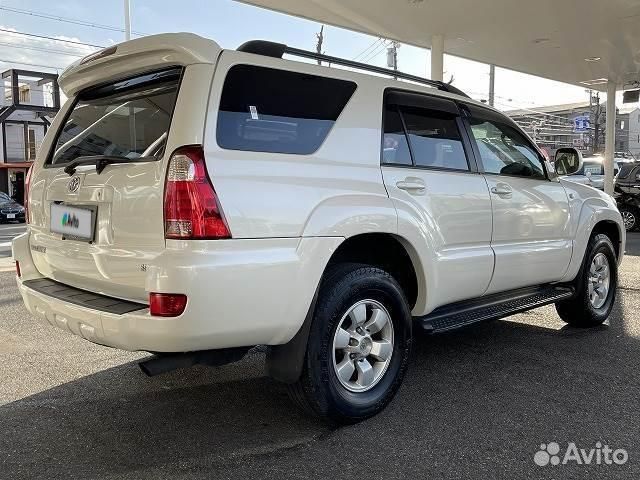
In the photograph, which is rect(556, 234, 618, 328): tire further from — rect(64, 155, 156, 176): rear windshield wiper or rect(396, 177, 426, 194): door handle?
rect(64, 155, 156, 176): rear windshield wiper

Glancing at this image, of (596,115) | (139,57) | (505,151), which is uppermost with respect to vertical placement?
(596,115)

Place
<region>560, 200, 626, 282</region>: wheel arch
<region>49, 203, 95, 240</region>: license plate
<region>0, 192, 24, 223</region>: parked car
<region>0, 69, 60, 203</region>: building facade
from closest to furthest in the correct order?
<region>49, 203, 95, 240</region>: license plate < <region>560, 200, 626, 282</region>: wheel arch < <region>0, 192, 24, 223</region>: parked car < <region>0, 69, 60, 203</region>: building facade

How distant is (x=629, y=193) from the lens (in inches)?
569

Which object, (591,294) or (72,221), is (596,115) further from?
(72,221)

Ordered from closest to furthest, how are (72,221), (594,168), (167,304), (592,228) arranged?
(167,304) → (72,221) → (592,228) → (594,168)

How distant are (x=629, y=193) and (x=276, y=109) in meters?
13.9

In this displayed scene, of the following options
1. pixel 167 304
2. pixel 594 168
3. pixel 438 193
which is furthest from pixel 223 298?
pixel 594 168

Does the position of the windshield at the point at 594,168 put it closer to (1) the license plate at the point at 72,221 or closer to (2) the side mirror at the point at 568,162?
(2) the side mirror at the point at 568,162

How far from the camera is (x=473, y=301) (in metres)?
4.03

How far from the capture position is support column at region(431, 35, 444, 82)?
11.4 m

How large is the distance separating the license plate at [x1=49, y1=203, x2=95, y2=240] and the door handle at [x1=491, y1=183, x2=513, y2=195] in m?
2.59

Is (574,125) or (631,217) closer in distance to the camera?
(631,217)

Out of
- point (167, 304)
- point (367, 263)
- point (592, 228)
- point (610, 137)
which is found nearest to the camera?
point (167, 304)
